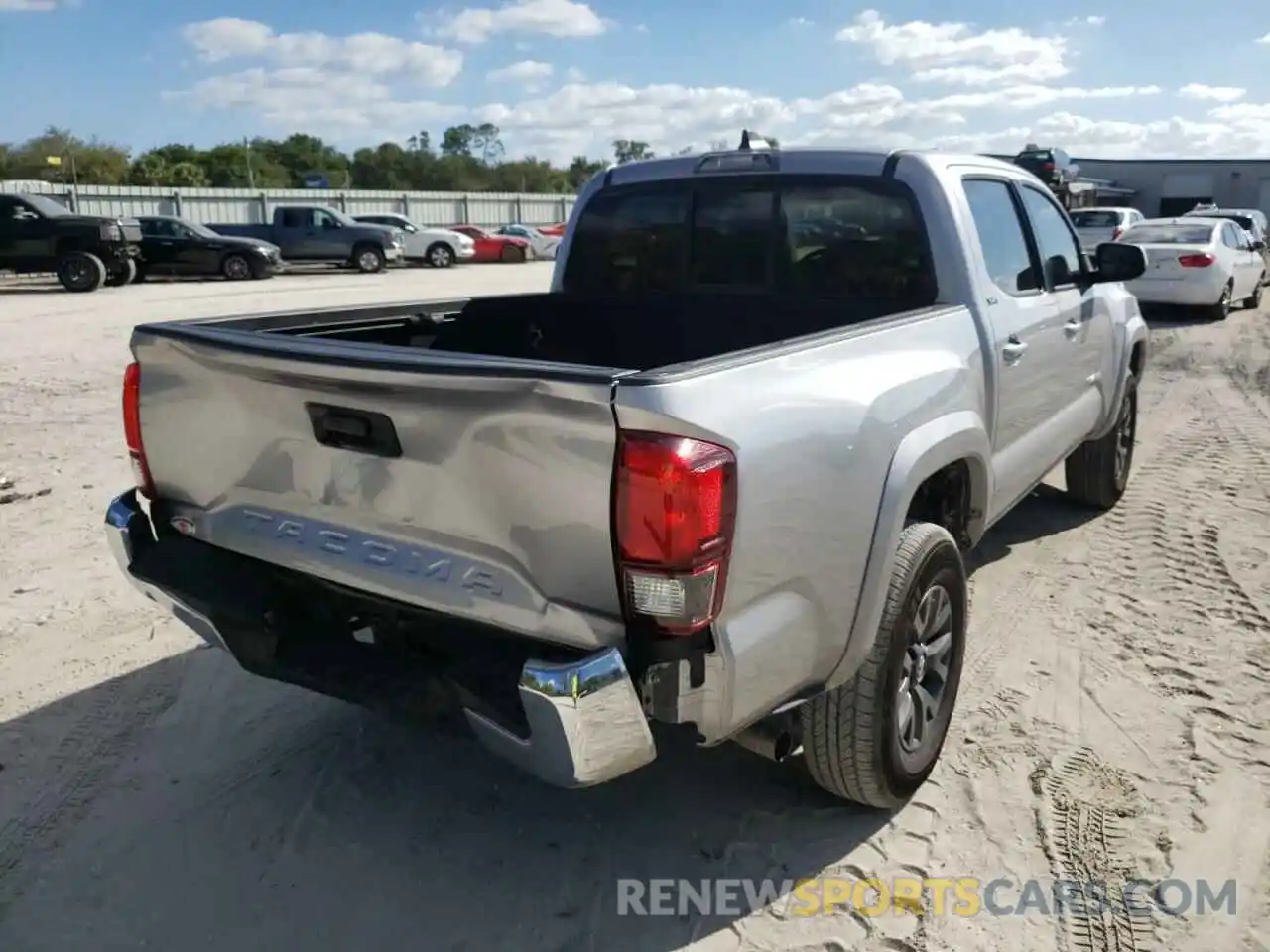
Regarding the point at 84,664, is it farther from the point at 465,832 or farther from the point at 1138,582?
the point at 1138,582

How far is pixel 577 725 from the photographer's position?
2279 millimetres

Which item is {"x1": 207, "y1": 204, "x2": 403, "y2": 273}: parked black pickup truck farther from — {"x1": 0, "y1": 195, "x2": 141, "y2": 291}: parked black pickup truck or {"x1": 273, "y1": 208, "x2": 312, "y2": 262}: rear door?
{"x1": 0, "y1": 195, "x2": 141, "y2": 291}: parked black pickup truck

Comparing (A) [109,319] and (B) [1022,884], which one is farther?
(A) [109,319]

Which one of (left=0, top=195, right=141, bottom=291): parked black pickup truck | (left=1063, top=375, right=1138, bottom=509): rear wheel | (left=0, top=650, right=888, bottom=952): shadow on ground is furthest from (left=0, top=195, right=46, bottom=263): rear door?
(left=1063, top=375, right=1138, bottom=509): rear wheel

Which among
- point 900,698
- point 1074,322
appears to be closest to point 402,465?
point 900,698

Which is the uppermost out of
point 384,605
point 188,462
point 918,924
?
point 188,462

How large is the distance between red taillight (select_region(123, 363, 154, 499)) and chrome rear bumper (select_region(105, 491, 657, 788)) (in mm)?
1455

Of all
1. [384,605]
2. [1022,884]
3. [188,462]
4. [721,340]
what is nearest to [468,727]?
[384,605]

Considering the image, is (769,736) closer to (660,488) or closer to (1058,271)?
(660,488)

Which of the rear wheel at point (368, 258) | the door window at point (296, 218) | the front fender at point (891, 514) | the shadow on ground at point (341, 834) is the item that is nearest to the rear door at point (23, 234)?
the door window at point (296, 218)

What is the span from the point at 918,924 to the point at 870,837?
388 mm

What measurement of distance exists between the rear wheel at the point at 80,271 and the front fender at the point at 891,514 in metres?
20.4

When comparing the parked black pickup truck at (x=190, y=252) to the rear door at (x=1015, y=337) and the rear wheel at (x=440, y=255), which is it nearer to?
the rear wheel at (x=440, y=255)

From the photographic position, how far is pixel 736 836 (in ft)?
10.4
